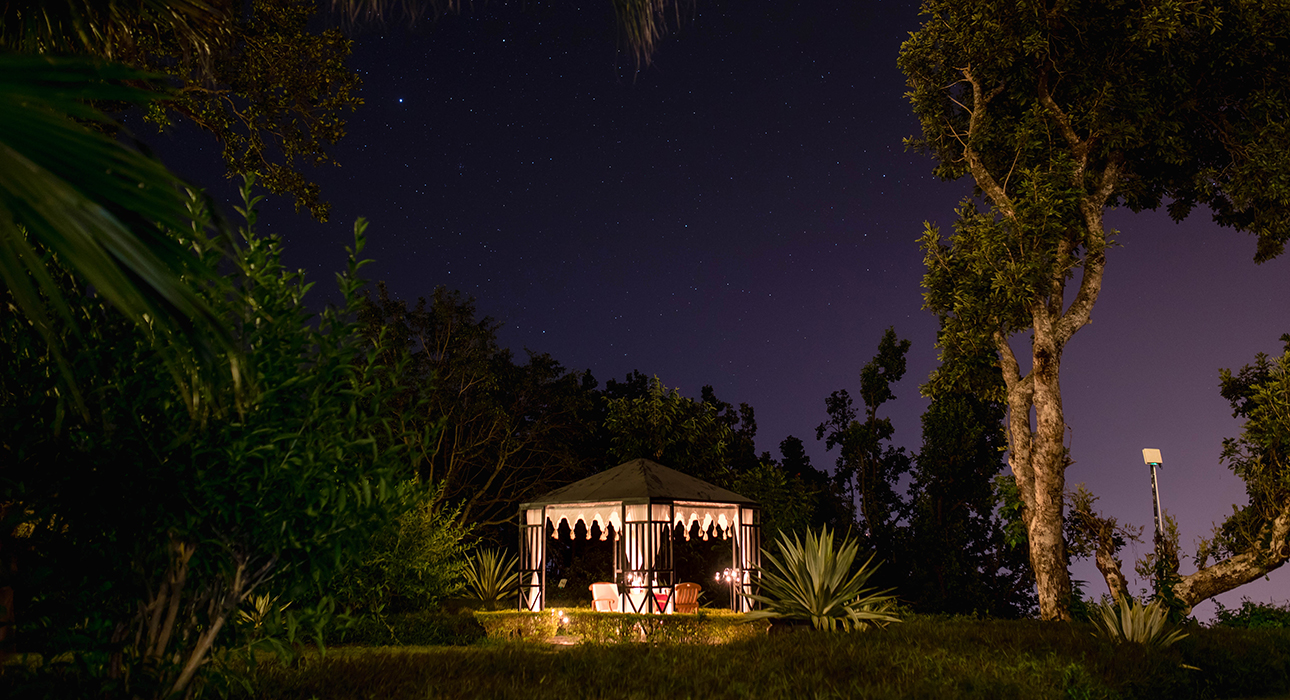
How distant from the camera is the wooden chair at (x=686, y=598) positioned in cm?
1816

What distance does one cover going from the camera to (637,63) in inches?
189

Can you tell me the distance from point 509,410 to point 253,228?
22.6 metres

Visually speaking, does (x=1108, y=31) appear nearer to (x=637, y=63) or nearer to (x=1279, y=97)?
(x=1279, y=97)

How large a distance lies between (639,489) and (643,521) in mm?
637

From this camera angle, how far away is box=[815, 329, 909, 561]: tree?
33.5m

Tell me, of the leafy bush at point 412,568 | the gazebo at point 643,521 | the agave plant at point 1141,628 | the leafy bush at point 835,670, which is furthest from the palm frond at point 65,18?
the gazebo at point 643,521

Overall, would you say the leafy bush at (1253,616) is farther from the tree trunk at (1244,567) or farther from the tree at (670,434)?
the tree at (670,434)

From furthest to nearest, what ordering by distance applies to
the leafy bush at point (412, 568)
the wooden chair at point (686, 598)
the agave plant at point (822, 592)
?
the wooden chair at point (686, 598)
the leafy bush at point (412, 568)
the agave plant at point (822, 592)

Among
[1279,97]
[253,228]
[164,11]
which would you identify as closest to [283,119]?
[253,228]

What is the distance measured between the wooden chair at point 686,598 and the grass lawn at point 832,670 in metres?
8.06

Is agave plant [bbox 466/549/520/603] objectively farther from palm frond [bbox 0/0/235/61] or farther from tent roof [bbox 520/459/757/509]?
palm frond [bbox 0/0/235/61]

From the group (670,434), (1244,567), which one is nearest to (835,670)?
(1244,567)

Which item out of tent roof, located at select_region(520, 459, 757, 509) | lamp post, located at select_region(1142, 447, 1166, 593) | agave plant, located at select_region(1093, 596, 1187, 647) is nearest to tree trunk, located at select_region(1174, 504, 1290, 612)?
lamp post, located at select_region(1142, 447, 1166, 593)

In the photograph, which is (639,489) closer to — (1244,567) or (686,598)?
(686,598)
